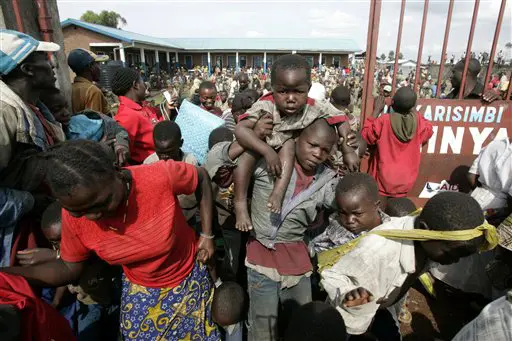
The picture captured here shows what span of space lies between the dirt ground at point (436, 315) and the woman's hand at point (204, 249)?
77.3 inches

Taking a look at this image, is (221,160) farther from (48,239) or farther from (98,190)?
(48,239)

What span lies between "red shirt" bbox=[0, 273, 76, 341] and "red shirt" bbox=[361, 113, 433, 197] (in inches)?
137

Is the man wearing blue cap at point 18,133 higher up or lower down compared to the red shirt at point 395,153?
higher up

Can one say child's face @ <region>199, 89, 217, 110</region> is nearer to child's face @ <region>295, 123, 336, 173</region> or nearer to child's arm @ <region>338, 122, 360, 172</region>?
child's arm @ <region>338, 122, 360, 172</region>

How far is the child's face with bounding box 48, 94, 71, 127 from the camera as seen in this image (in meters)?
2.52

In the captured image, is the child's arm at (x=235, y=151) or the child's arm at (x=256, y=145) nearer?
the child's arm at (x=256, y=145)

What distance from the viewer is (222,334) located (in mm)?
2322

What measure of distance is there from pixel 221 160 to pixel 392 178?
2566mm

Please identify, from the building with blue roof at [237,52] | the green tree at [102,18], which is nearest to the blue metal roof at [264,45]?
the building with blue roof at [237,52]

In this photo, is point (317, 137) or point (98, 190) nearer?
point (98, 190)

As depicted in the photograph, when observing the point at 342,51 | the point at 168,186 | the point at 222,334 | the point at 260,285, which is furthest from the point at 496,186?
the point at 342,51

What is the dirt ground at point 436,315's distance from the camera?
8.77 ft

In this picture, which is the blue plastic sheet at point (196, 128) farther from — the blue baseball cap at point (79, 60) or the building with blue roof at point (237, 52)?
the building with blue roof at point (237, 52)

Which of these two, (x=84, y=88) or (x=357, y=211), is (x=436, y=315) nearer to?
→ (x=357, y=211)
